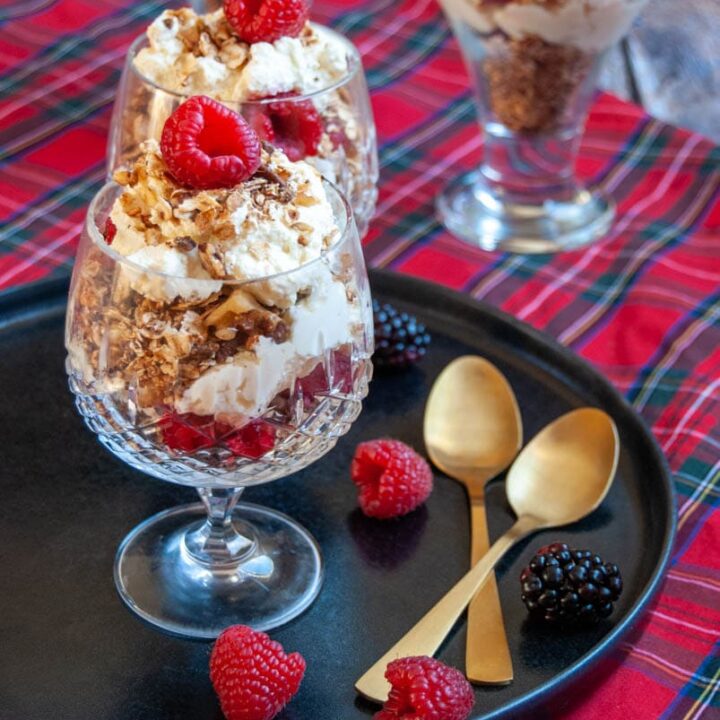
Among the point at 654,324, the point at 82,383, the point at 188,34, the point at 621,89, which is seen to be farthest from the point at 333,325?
the point at 621,89

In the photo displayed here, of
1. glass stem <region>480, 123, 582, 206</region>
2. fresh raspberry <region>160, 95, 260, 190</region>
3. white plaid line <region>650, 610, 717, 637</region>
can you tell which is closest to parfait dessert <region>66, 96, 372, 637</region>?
fresh raspberry <region>160, 95, 260, 190</region>

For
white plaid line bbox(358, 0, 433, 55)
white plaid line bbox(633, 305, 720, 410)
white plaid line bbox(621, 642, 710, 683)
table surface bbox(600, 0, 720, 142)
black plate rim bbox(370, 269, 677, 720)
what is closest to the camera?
black plate rim bbox(370, 269, 677, 720)

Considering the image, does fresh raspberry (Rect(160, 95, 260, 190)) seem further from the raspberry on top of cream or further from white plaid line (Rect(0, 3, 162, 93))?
white plaid line (Rect(0, 3, 162, 93))

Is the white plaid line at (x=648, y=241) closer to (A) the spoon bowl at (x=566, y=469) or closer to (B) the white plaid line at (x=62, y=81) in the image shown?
(A) the spoon bowl at (x=566, y=469)

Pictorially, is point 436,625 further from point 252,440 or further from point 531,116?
point 531,116

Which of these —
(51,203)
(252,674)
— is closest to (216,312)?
(252,674)
